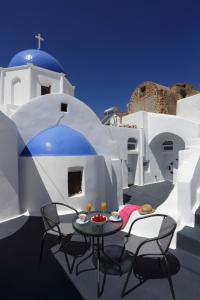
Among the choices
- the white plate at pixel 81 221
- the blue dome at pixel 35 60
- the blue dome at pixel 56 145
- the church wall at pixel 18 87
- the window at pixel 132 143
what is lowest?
the white plate at pixel 81 221

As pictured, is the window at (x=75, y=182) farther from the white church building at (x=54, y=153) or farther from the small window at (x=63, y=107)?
the small window at (x=63, y=107)

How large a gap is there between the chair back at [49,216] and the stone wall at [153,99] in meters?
20.1

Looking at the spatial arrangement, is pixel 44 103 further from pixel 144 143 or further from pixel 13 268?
pixel 144 143

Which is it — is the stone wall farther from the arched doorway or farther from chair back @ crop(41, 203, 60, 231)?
chair back @ crop(41, 203, 60, 231)

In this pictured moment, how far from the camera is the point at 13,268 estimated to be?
11.1ft

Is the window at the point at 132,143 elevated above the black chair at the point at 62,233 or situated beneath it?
A: elevated above

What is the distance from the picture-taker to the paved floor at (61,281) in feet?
9.05

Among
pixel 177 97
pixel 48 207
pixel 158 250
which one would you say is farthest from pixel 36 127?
pixel 177 97

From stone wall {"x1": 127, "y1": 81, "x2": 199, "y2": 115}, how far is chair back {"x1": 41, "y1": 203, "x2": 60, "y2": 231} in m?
20.1

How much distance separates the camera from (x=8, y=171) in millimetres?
4957

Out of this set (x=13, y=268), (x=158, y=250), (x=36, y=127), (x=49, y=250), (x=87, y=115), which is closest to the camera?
(x=158, y=250)

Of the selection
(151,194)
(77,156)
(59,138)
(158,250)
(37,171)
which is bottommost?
(151,194)

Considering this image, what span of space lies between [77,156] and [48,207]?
2804mm

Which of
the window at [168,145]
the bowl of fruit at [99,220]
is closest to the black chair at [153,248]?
the bowl of fruit at [99,220]
